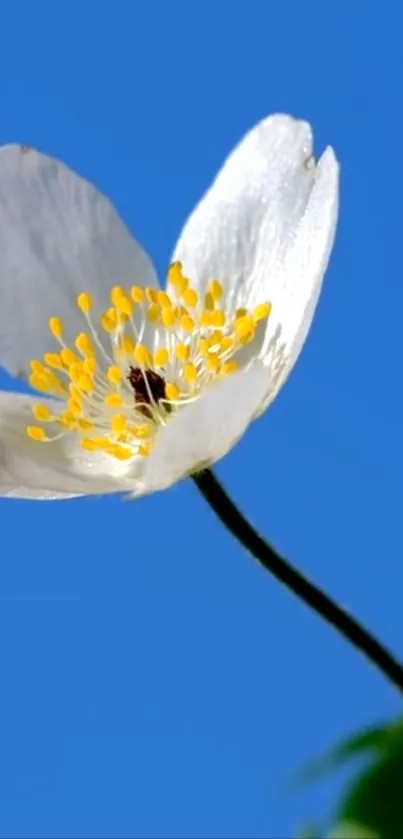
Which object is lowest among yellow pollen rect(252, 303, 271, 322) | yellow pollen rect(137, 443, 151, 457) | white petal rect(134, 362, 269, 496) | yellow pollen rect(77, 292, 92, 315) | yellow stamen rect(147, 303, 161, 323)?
white petal rect(134, 362, 269, 496)

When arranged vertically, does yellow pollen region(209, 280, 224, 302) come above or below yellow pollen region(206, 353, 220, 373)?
above

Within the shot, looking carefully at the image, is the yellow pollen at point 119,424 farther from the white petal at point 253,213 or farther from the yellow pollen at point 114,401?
the white petal at point 253,213

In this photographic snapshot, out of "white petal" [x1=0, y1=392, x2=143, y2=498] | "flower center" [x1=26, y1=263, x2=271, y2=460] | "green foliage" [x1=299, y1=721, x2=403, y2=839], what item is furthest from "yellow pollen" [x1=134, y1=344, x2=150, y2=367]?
"green foliage" [x1=299, y1=721, x2=403, y2=839]

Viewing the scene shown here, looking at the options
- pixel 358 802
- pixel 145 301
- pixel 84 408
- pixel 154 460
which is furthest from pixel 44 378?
pixel 358 802

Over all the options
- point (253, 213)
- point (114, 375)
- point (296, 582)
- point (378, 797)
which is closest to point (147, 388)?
point (114, 375)

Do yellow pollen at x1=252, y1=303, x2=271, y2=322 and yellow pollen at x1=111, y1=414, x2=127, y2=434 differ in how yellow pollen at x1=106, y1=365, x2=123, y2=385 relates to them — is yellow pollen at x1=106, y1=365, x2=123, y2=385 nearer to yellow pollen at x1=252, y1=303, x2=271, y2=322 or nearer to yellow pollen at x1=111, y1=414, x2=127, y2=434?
yellow pollen at x1=111, y1=414, x2=127, y2=434

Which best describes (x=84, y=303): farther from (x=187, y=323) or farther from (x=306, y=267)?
(x=306, y=267)
